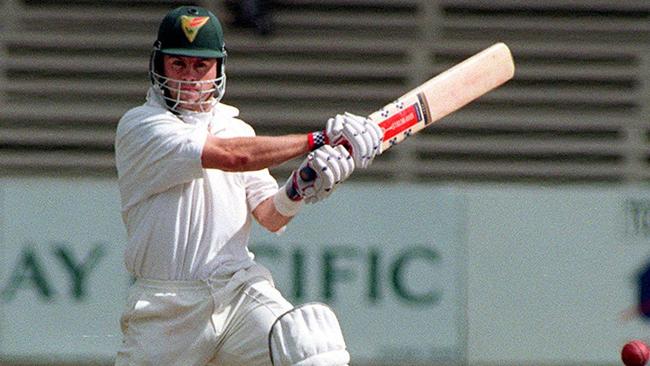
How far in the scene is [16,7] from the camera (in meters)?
8.28

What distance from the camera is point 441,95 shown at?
4.54 metres

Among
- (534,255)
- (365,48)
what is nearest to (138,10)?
(365,48)

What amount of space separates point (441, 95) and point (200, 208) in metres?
0.80

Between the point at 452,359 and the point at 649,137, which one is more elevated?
the point at 649,137

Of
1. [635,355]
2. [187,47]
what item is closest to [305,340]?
[187,47]

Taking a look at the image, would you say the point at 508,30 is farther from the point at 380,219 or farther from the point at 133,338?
the point at 133,338

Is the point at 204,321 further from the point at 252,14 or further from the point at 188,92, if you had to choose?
the point at 252,14

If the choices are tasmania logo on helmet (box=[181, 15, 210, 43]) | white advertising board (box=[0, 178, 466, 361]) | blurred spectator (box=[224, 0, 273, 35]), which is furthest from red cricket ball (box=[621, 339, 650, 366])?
blurred spectator (box=[224, 0, 273, 35])

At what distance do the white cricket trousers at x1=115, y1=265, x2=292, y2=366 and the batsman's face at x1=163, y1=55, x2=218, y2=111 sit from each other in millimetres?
482

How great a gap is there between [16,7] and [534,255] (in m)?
2.97

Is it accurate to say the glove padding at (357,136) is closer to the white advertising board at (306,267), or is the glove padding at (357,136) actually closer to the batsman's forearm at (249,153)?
the batsman's forearm at (249,153)

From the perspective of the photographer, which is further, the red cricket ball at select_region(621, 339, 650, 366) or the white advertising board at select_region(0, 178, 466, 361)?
the white advertising board at select_region(0, 178, 466, 361)

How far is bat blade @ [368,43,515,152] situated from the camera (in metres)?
4.42

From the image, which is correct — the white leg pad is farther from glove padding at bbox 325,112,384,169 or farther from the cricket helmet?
the cricket helmet
